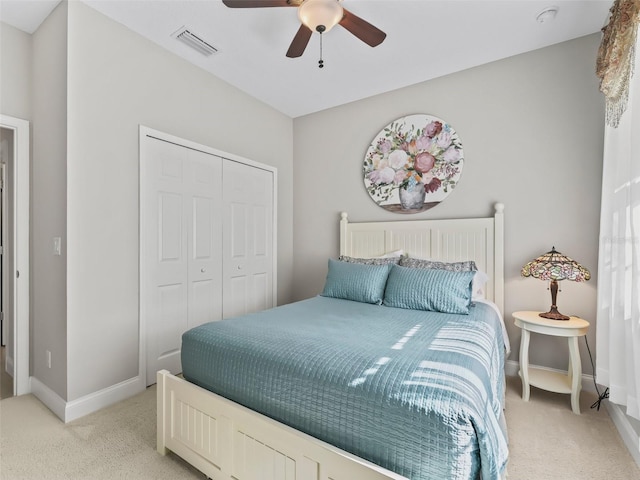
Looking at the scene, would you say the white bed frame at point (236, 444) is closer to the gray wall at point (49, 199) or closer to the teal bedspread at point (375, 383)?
the teal bedspread at point (375, 383)

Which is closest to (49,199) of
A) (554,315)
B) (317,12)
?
(317,12)

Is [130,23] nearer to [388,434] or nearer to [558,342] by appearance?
[388,434]

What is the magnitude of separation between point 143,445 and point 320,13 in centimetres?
256

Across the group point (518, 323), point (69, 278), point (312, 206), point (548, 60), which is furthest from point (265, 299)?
point (548, 60)

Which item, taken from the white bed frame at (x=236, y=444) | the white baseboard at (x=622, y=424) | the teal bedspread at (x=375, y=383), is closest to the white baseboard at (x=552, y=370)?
the white baseboard at (x=622, y=424)

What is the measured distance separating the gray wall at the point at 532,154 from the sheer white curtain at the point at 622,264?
45cm

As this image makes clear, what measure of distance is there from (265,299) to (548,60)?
11.2 ft

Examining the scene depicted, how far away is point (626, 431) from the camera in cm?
182

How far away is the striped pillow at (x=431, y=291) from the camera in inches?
87.7

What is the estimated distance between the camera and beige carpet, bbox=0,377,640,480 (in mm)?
1596

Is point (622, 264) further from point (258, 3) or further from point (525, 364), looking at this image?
point (258, 3)

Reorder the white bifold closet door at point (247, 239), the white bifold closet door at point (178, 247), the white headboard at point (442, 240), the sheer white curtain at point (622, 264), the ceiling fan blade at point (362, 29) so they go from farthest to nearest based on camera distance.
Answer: the white bifold closet door at point (247, 239) < the white headboard at point (442, 240) < the white bifold closet door at point (178, 247) < the ceiling fan blade at point (362, 29) < the sheer white curtain at point (622, 264)

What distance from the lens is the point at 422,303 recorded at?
2.30m

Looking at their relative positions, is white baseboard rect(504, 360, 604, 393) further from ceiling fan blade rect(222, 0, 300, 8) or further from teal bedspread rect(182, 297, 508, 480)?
ceiling fan blade rect(222, 0, 300, 8)
